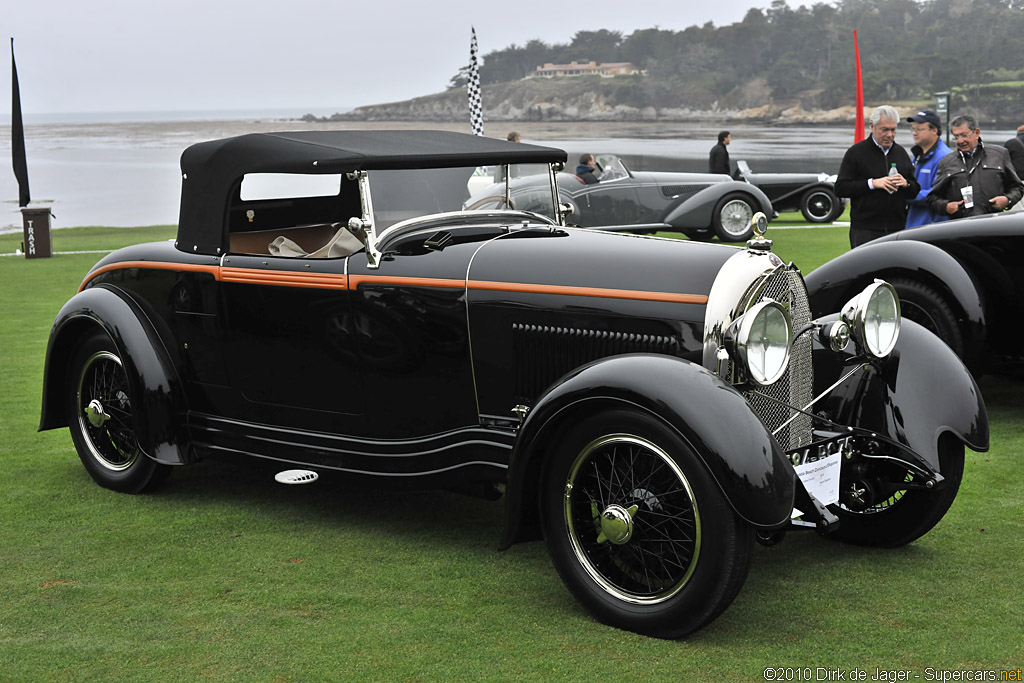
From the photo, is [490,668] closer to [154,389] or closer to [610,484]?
[610,484]

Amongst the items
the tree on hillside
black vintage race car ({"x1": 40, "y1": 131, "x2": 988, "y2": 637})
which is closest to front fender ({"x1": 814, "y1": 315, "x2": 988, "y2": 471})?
black vintage race car ({"x1": 40, "y1": 131, "x2": 988, "y2": 637})

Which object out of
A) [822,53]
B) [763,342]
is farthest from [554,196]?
[822,53]

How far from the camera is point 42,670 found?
323 centimetres

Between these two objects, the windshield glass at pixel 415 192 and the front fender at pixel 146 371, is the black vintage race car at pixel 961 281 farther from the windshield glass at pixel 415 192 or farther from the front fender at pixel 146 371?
the front fender at pixel 146 371

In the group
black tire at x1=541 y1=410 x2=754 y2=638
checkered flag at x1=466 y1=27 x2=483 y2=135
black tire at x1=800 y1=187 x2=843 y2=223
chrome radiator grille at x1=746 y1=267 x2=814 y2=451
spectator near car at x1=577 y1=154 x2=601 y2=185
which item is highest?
checkered flag at x1=466 y1=27 x2=483 y2=135

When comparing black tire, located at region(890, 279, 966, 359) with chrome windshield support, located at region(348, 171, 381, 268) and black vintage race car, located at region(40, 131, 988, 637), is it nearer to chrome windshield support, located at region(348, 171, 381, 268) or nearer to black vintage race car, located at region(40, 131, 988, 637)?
black vintage race car, located at region(40, 131, 988, 637)

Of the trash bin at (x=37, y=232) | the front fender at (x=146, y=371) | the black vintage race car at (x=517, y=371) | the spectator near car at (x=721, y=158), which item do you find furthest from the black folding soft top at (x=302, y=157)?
the spectator near car at (x=721, y=158)

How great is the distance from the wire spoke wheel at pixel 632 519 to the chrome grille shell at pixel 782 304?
1.49 ft

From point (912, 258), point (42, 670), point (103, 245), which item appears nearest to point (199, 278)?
point (42, 670)

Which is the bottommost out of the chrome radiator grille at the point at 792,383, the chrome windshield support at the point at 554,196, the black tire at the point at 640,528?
the black tire at the point at 640,528

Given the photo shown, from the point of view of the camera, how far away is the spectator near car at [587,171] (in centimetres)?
1695

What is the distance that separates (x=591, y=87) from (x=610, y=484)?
134792 millimetres

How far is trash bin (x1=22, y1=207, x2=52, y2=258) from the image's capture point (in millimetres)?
16062

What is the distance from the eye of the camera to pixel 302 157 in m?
4.46
